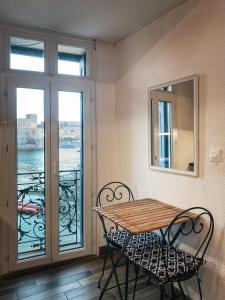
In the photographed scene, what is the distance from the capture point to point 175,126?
2.35 metres

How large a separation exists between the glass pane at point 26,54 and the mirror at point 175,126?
49.9 inches

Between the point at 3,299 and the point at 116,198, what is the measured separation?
1532 millimetres

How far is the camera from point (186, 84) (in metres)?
2.21

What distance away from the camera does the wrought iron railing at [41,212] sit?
9.13 ft

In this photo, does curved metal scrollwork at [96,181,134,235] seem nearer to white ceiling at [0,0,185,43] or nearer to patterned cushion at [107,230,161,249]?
patterned cushion at [107,230,161,249]

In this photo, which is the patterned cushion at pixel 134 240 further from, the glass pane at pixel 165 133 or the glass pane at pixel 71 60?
the glass pane at pixel 71 60

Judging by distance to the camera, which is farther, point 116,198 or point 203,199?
point 116,198

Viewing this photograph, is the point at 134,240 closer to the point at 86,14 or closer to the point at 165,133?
the point at 165,133

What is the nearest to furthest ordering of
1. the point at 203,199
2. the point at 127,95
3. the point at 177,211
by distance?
the point at 203,199 < the point at 177,211 < the point at 127,95

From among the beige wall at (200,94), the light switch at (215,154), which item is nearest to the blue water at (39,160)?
the beige wall at (200,94)

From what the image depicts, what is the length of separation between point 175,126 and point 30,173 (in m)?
1.59

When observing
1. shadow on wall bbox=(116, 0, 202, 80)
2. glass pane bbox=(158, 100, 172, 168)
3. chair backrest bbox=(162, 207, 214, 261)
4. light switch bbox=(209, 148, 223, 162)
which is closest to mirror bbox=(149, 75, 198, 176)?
glass pane bbox=(158, 100, 172, 168)

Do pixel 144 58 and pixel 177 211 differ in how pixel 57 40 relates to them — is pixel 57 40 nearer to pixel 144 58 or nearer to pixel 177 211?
pixel 144 58

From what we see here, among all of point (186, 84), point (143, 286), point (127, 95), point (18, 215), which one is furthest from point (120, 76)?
point (143, 286)
